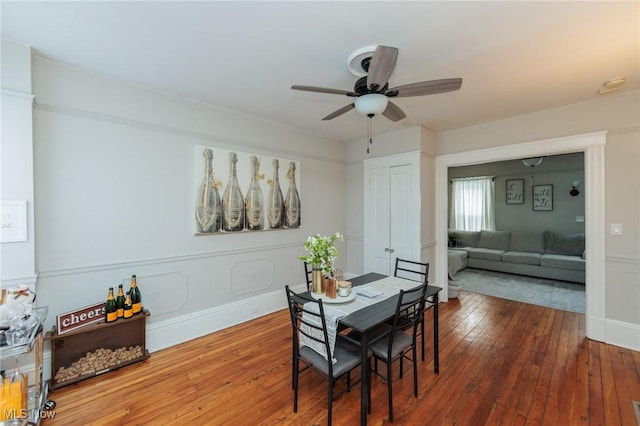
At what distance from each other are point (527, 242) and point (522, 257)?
704 mm

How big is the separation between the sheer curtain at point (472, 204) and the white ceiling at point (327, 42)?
14.7 feet

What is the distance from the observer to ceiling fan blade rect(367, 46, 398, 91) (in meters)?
1.52

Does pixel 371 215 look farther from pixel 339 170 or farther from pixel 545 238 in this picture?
pixel 545 238

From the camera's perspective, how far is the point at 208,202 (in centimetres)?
316

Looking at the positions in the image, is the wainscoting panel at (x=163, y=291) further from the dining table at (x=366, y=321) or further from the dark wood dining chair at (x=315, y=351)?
the dining table at (x=366, y=321)

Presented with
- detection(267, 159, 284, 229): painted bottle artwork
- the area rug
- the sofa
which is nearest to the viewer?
detection(267, 159, 284, 229): painted bottle artwork

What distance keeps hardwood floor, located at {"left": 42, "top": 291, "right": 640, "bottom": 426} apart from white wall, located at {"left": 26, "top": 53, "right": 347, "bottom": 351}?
1.91 ft

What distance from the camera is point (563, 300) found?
4.29 m

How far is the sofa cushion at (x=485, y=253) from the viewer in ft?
20.1

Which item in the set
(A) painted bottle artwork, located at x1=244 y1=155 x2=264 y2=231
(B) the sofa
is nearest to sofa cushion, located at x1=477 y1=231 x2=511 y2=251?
(B) the sofa

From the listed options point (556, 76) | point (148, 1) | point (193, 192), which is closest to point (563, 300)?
point (556, 76)

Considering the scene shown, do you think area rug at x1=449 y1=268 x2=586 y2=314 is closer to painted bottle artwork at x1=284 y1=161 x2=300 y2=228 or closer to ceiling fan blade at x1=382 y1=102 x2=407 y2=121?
painted bottle artwork at x1=284 y1=161 x2=300 y2=228

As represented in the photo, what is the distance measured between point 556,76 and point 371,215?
2790 mm

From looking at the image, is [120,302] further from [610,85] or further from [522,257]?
[522,257]
